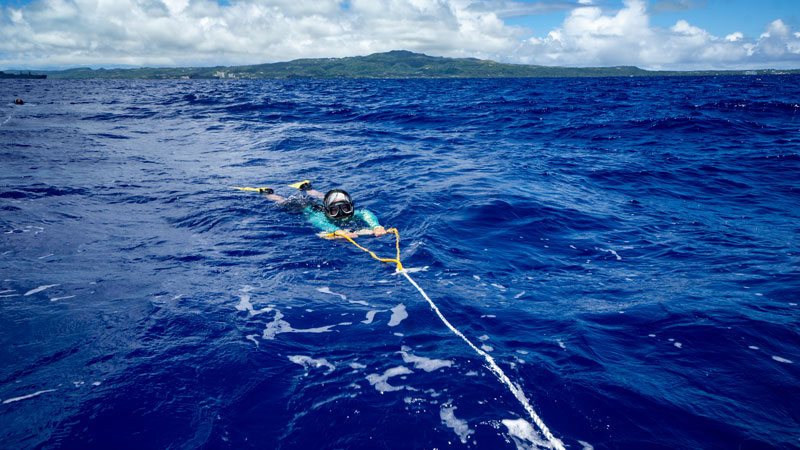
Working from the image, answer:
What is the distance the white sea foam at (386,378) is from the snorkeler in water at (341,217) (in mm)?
4587

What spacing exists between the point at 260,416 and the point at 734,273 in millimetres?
8548

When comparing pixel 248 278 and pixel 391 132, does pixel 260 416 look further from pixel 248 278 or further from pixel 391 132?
pixel 391 132

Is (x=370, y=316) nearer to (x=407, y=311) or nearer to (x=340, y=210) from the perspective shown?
Result: (x=407, y=311)

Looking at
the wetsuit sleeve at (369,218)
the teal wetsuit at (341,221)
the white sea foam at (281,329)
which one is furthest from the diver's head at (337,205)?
the white sea foam at (281,329)

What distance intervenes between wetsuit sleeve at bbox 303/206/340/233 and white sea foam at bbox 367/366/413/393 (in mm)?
5289

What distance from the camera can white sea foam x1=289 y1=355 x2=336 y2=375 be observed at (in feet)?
16.1

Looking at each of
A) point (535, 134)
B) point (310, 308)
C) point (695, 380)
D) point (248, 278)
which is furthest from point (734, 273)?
point (535, 134)

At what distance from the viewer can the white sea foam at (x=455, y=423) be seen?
393cm

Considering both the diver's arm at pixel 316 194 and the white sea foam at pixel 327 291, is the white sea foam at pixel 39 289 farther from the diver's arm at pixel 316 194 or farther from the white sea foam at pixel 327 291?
the diver's arm at pixel 316 194

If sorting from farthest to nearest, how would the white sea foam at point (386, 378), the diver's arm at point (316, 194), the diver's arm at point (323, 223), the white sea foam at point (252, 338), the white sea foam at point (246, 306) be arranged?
the diver's arm at point (316, 194) < the diver's arm at point (323, 223) < the white sea foam at point (246, 306) < the white sea foam at point (252, 338) < the white sea foam at point (386, 378)

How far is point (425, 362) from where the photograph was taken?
502cm

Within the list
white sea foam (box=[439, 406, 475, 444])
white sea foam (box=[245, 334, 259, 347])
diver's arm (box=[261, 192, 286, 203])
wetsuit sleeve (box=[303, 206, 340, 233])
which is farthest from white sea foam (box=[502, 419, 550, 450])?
diver's arm (box=[261, 192, 286, 203])

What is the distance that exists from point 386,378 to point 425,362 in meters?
0.59

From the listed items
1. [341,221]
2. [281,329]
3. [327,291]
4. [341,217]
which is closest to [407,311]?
[327,291]
